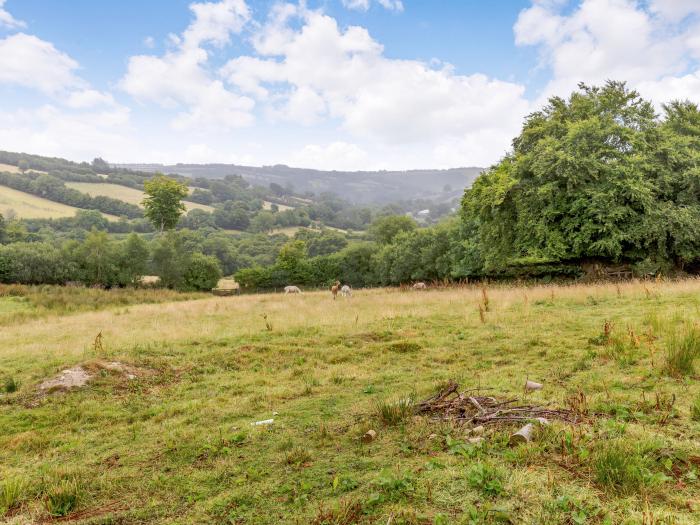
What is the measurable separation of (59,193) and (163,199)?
9040 centimetres

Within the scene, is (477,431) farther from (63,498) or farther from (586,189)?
(586,189)

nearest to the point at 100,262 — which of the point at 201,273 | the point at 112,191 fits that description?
the point at 201,273

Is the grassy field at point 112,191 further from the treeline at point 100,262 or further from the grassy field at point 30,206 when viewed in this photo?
the treeline at point 100,262

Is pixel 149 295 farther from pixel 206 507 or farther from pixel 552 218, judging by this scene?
pixel 206 507

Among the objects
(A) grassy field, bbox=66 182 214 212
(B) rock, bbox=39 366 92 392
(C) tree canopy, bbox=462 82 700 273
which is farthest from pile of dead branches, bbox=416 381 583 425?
(A) grassy field, bbox=66 182 214 212

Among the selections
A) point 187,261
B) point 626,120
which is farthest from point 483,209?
point 187,261

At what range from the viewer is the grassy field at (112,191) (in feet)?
431

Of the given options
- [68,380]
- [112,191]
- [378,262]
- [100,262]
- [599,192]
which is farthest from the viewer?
→ [112,191]

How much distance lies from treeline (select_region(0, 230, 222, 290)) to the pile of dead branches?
53344 millimetres

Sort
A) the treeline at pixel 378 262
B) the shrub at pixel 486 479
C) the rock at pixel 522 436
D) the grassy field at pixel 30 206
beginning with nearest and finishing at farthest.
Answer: the shrub at pixel 486 479, the rock at pixel 522 436, the treeline at pixel 378 262, the grassy field at pixel 30 206

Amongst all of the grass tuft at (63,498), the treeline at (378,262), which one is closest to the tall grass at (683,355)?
the grass tuft at (63,498)

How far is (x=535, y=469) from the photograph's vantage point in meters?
3.60

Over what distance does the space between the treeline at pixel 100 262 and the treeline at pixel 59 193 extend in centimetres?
7354

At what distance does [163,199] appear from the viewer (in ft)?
181
